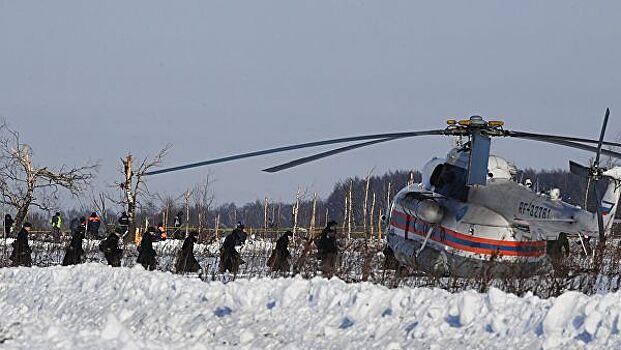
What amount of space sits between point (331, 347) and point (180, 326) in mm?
2110

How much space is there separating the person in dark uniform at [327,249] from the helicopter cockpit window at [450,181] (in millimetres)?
2444

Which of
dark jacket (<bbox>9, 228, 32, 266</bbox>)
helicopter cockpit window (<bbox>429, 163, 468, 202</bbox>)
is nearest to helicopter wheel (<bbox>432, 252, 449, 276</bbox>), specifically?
helicopter cockpit window (<bbox>429, 163, 468, 202</bbox>)

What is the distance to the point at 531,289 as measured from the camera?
13.5 m

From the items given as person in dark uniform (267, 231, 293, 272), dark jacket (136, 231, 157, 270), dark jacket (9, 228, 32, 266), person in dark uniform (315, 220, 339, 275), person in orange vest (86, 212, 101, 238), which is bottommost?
person in orange vest (86, 212, 101, 238)

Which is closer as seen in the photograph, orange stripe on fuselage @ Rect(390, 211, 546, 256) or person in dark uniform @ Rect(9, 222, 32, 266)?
orange stripe on fuselage @ Rect(390, 211, 546, 256)

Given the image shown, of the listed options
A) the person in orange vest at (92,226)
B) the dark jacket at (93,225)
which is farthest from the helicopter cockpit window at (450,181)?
the dark jacket at (93,225)

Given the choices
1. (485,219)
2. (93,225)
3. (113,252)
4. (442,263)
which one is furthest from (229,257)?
(93,225)

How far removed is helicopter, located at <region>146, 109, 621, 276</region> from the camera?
50.4 feet

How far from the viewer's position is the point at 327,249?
20.6 meters

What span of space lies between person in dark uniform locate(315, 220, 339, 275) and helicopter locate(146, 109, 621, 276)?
159 centimetres

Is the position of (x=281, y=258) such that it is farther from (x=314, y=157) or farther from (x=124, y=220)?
(x=124, y=220)

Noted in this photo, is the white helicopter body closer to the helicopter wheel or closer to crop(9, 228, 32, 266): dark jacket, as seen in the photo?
the helicopter wheel

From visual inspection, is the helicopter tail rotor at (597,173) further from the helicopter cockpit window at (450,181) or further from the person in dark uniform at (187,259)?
the person in dark uniform at (187,259)

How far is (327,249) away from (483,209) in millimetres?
4373
